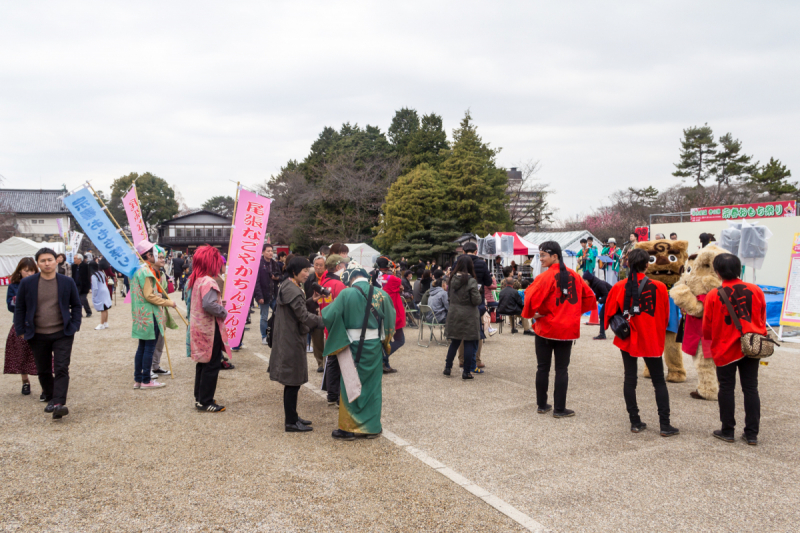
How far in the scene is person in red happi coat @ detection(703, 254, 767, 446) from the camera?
Answer: 4.19 meters

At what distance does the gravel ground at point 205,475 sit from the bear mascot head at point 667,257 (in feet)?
13.8

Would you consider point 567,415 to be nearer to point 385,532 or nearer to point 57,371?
point 385,532

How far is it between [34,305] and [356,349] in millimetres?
3144

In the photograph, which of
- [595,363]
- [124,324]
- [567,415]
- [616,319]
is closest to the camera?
[616,319]

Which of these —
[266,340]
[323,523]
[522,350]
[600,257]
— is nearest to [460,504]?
[323,523]

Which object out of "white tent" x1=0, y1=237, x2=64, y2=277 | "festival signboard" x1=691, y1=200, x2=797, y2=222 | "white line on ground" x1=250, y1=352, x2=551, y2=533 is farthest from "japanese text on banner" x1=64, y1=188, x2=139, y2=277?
Answer: "white tent" x1=0, y1=237, x2=64, y2=277

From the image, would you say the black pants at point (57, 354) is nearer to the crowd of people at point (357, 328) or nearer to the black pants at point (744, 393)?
the crowd of people at point (357, 328)

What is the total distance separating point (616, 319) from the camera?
15.4ft

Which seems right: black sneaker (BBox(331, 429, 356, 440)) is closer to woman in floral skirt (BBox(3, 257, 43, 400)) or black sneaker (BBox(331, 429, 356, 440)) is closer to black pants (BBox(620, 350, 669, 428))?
black pants (BBox(620, 350, 669, 428))

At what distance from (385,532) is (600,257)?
12.6 metres

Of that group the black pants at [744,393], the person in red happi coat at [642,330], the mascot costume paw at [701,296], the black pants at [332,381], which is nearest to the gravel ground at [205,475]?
the black pants at [332,381]

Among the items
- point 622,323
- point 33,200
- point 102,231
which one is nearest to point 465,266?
point 622,323

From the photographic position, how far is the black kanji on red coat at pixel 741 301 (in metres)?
4.18

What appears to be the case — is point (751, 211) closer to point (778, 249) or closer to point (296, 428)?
point (778, 249)
